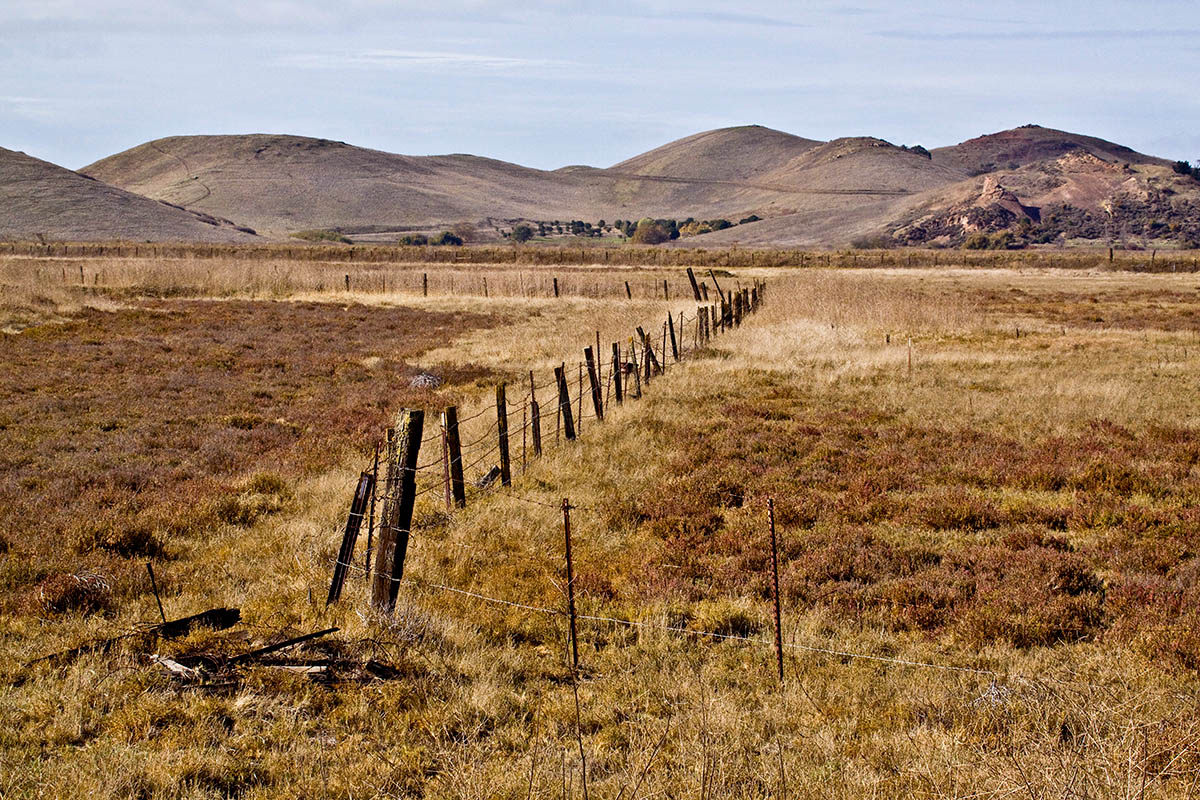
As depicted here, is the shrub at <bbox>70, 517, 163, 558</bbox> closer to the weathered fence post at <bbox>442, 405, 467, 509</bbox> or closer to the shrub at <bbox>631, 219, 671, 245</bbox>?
the weathered fence post at <bbox>442, 405, 467, 509</bbox>

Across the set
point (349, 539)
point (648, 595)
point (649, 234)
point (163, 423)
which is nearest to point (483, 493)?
point (349, 539)

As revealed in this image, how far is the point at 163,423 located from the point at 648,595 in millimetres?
11073

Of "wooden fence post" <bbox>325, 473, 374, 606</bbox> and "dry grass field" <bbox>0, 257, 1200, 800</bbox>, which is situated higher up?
"wooden fence post" <bbox>325, 473, 374, 606</bbox>

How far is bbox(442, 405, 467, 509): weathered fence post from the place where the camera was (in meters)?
10.5

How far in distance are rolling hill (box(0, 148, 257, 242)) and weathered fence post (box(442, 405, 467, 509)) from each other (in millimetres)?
113388

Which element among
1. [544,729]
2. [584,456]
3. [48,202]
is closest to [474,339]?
[584,456]

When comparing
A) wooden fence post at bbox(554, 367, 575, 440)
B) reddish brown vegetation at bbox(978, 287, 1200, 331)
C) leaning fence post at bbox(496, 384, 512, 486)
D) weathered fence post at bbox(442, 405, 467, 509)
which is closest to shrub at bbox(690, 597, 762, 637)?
weathered fence post at bbox(442, 405, 467, 509)

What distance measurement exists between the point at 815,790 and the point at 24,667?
5460 mm

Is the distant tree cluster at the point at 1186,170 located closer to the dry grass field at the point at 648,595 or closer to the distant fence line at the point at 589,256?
the distant fence line at the point at 589,256

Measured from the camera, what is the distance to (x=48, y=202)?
11931cm

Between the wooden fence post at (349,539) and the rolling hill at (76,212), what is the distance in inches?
4563

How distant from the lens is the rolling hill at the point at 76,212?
111m

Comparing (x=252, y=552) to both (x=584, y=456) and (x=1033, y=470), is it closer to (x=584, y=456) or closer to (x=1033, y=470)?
(x=584, y=456)

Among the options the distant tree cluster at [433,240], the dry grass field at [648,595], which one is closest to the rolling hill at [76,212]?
the distant tree cluster at [433,240]
